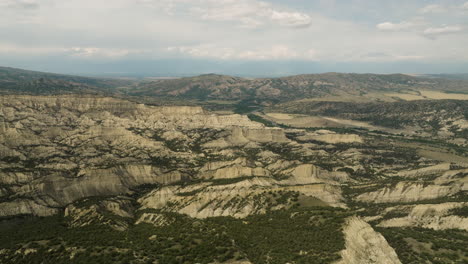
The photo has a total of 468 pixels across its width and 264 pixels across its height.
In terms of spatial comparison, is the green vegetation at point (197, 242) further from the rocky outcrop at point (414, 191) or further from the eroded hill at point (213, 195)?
the rocky outcrop at point (414, 191)

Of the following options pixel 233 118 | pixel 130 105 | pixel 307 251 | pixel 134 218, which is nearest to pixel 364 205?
pixel 307 251

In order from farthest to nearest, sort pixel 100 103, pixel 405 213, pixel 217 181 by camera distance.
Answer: pixel 100 103, pixel 217 181, pixel 405 213

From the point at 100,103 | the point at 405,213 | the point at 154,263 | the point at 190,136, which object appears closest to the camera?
the point at 154,263

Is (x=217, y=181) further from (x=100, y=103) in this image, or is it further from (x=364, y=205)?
(x=100, y=103)

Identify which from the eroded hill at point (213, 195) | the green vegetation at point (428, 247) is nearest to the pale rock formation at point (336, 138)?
the eroded hill at point (213, 195)

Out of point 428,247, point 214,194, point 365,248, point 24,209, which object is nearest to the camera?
point 365,248

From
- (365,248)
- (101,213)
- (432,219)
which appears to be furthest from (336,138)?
(365,248)

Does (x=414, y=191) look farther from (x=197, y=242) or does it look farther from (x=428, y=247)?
(x=197, y=242)
